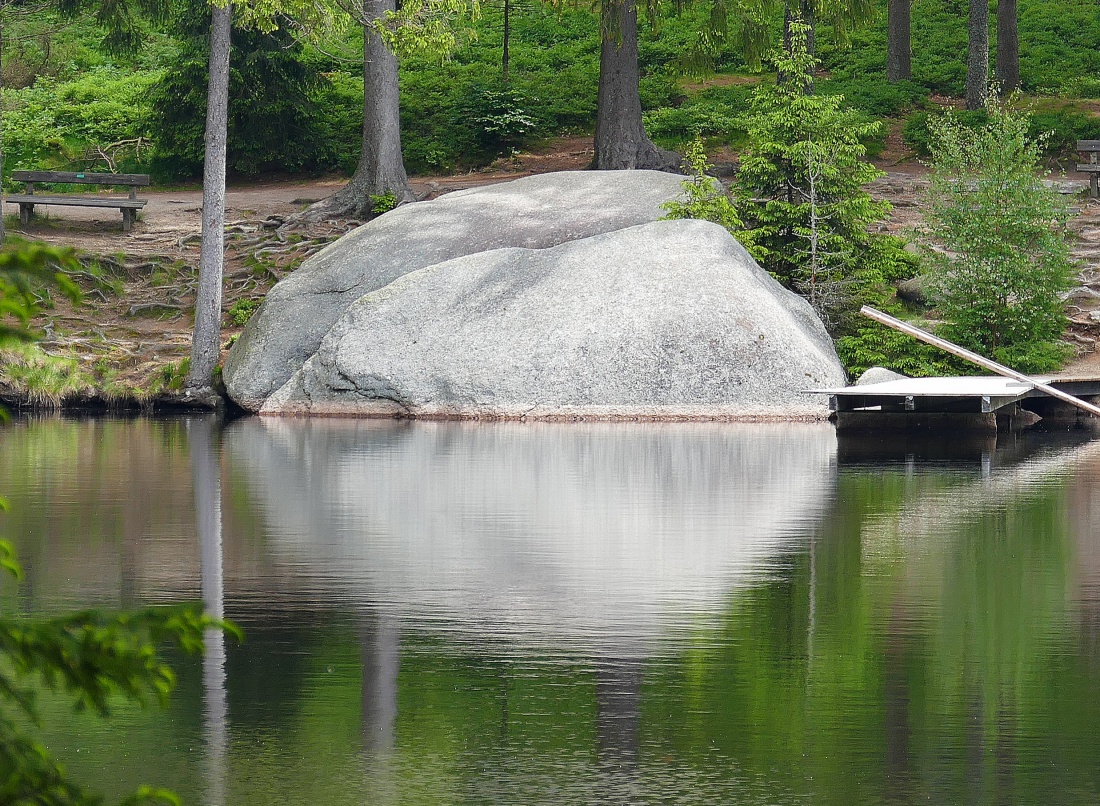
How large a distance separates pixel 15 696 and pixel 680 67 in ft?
79.3

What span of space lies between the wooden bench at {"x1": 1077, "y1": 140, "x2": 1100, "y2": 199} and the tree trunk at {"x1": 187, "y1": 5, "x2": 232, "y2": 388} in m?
14.6

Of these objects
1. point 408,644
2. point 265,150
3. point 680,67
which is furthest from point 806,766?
point 265,150

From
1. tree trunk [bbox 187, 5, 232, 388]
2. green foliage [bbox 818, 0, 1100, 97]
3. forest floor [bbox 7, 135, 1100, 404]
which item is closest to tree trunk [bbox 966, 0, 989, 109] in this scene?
forest floor [bbox 7, 135, 1100, 404]

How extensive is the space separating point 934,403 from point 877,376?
1.64m

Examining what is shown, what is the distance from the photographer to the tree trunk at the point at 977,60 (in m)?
31.0

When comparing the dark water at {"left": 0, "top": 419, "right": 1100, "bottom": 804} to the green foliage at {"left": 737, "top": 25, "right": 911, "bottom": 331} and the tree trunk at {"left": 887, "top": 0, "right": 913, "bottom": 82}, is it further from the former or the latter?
the tree trunk at {"left": 887, "top": 0, "right": 913, "bottom": 82}

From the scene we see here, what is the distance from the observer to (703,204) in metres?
22.4

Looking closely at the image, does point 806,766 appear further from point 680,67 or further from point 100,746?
point 680,67

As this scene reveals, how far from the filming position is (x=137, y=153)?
31.9 meters

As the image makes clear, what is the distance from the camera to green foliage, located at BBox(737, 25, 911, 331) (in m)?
22.2

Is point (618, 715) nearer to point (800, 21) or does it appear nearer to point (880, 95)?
point (800, 21)

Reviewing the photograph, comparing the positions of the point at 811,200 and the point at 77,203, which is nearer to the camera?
the point at 811,200

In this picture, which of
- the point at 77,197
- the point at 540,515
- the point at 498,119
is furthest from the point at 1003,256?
the point at 77,197

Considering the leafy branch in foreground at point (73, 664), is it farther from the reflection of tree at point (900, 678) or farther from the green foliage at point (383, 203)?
the green foliage at point (383, 203)
